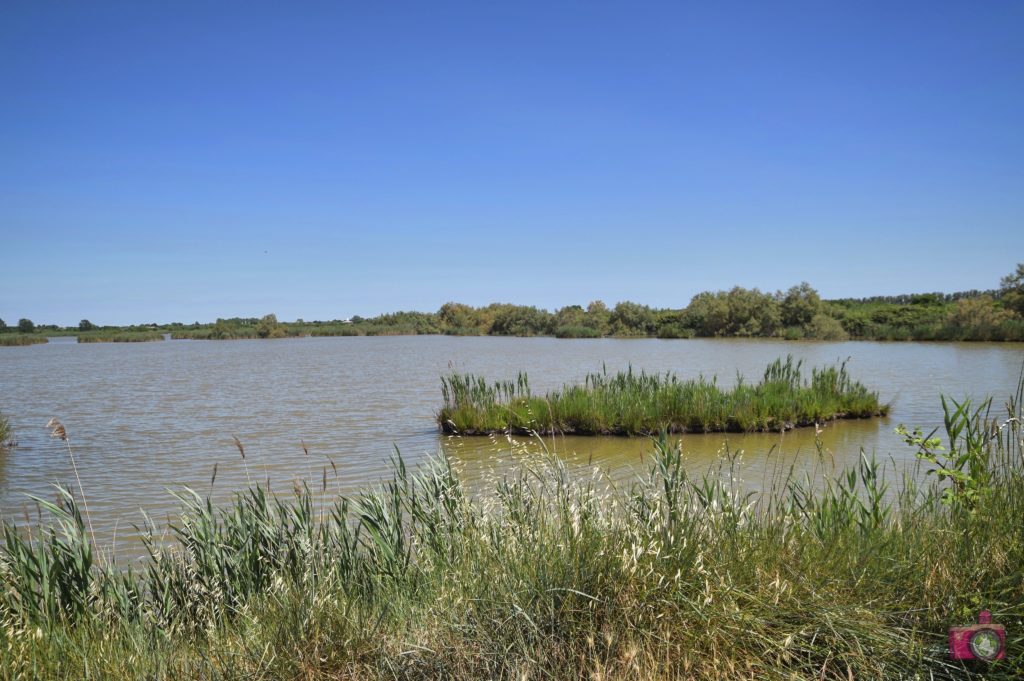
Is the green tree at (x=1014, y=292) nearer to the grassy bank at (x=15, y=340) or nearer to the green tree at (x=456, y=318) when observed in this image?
the green tree at (x=456, y=318)

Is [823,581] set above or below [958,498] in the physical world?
below

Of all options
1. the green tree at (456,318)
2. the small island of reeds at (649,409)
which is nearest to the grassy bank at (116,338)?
the green tree at (456,318)

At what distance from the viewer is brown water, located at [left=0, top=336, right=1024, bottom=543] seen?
9.46 meters

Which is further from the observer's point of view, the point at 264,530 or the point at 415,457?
the point at 415,457

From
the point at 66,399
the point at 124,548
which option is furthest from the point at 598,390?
the point at 66,399

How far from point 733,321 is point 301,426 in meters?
46.2

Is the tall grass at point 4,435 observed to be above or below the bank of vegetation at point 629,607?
below

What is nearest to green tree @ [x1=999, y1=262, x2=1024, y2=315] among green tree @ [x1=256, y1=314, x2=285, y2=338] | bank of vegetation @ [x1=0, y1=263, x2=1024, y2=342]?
bank of vegetation @ [x1=0, y1=263, x2=1024, y2=342]

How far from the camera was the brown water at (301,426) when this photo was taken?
372 inches

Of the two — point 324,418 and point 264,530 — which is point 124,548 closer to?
point 264,530

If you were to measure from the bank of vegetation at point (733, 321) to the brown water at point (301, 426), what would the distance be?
33.1 ft

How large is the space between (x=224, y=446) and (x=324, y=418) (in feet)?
11.5

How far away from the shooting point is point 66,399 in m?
20.0

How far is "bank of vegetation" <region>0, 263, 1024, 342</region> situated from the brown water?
10081 millimetres
